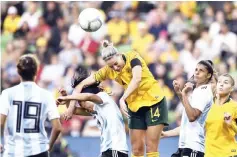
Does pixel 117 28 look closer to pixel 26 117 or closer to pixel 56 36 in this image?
pixel 56 36

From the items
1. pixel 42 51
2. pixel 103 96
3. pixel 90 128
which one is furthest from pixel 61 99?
pixel 42 51

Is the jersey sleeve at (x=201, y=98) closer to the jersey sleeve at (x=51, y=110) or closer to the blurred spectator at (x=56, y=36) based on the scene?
the jersey sleeve at (x=51, y=110)

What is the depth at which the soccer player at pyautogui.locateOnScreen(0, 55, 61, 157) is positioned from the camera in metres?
7.62

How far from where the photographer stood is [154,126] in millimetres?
9734

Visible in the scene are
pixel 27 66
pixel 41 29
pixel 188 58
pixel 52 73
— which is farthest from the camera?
pixel 41 29

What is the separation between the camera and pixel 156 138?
9695 millimetres

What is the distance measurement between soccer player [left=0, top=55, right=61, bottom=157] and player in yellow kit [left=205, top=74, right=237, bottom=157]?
2.12m

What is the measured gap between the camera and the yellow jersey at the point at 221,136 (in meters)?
8.90

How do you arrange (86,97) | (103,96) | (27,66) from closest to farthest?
(27,66), (86,97), (103,96)

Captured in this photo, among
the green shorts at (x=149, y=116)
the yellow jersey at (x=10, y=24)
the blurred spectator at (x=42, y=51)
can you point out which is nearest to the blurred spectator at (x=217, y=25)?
the blurred spectator at (x=42, y=51)

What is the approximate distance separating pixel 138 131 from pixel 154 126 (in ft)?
0.87

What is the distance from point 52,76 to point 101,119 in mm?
8681

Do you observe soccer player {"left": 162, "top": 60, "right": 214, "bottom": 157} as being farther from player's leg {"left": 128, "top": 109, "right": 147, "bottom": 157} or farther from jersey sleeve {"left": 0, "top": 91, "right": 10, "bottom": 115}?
jersey sleeve {"left": 0, "top": 91, "right": 10, "bottom": 115}

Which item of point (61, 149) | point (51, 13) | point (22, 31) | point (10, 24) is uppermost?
point (51, 13)
